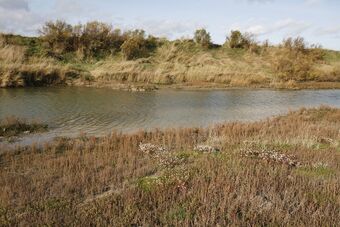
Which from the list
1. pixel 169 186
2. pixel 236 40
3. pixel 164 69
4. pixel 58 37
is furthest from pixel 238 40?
pixel 169 186

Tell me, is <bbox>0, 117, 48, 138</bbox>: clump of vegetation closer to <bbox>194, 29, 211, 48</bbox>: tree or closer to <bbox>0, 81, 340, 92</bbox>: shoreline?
<bbox>0, 81, 340, 92</bbox>: shoreline

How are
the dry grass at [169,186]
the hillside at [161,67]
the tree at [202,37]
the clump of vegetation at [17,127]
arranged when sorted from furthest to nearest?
the tree at [202,37]
the hillside at [161,67]
the clump of vegetation at [17,127]
the dry grass at [169,186]

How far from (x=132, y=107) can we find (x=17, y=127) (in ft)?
26.1

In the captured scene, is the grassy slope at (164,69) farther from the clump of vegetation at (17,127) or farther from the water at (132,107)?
the clump of vegetation at (17,127)

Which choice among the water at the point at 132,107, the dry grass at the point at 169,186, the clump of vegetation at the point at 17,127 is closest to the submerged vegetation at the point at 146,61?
the water at the point at 132,107

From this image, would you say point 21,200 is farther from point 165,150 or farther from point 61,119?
point 61,119

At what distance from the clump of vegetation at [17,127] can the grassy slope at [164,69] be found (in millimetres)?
14837

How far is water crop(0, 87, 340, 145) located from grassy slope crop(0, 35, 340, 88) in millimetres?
3810

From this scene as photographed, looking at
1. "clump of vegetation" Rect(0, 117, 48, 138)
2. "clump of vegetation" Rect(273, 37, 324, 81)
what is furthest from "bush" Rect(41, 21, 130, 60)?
"clump of vegetation" Rect(0, 117, 48, 138)

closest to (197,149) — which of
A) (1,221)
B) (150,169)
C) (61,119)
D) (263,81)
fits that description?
(150,169)

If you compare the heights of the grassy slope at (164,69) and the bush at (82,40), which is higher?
the bush at (82,40)

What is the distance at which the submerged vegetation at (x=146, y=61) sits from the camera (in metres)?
34.4

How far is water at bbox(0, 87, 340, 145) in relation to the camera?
16766mm

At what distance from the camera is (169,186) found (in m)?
6.98
